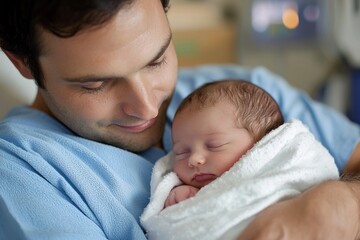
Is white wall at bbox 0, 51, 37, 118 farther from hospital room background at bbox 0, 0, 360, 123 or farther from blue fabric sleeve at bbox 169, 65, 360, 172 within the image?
hospital room background at bbox 0, 0, 360, 123

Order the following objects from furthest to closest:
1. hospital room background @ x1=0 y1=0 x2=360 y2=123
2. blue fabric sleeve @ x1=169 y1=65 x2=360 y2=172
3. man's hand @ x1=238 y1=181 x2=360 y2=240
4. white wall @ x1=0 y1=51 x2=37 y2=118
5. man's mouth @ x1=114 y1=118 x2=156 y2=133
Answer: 1. hospital room background @ x1=0 y1=0 x2=360 y2=123
2. white wall @ x1=0 y1=51 x2=37 y2=118
3. blue fabric sleeve @ x1=169 y1=65 x2=360 y2=172
4. man's mouth @ x1=114 y1=118 x2=156 y2=133
5. man's hand @ x1=238 y1=181 x2=360 y2=240

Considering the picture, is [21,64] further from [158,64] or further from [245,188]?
[245,188]

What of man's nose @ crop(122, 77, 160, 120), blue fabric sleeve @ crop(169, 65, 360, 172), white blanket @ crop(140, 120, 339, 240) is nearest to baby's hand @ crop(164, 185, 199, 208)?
white blanket @ crop(140, 120, 339, 240)

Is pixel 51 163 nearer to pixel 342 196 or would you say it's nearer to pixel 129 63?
pixel 129 63

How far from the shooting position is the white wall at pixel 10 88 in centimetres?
137

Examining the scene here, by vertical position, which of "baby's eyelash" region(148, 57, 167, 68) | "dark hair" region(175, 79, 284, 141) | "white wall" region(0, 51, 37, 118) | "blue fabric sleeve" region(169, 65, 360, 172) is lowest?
"blue fabric sleeve" region(169, 65, 360, 172)

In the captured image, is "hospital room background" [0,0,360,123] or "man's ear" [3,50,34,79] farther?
"hospital room background" [0,0,360,123]

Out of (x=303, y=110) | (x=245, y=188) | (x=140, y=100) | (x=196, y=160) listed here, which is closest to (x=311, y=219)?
(x=245, y=188)

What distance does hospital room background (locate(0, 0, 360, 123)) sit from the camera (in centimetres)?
255

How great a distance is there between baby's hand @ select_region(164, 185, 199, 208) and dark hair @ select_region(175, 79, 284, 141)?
16 centimetres

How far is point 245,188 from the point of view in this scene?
2.78 ft

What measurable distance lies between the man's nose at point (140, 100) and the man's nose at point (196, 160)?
11 cm

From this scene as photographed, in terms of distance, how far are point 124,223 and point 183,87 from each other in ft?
1.78

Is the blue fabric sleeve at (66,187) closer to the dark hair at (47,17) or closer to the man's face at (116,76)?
the man's face at (116,76)
